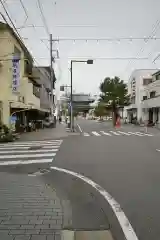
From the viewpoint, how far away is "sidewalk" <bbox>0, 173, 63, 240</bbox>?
4.27 m

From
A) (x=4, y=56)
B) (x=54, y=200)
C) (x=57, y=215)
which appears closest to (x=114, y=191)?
(x=54, y=200)

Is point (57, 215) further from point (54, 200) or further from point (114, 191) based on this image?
point (114, 191)

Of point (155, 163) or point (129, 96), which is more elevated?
point (129, 96)

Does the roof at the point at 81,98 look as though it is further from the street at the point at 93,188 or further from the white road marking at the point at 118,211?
the white road marking at the point at 118,211

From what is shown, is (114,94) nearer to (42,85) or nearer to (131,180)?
(42,85)

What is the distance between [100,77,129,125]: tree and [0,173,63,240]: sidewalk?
62.2 m

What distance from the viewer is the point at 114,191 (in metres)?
6.84

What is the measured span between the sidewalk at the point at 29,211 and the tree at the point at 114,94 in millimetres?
62155

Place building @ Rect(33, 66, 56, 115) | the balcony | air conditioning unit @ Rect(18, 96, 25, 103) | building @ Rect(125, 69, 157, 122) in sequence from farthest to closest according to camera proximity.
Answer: building @ Rect(125, 69, 157, 122) → the balcony → building @ Rect(33, 66, 56, 115) → air conditioning unit @ Rect(18, 96, 25, 103)

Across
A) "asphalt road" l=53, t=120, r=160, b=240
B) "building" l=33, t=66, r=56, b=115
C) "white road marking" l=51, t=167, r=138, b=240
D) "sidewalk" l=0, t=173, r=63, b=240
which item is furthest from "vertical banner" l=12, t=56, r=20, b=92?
"sidewalk" l=0, t=173, r=63, b=240

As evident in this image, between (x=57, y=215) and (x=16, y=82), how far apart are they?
66.3 ft

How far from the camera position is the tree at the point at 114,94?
69550mm

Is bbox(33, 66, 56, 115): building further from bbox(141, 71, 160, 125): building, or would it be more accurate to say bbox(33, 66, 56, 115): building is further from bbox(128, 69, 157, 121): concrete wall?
bbox(128, 69, 157, 121): concrete wall

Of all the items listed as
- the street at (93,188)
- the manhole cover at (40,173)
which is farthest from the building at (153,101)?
the manhole cover at (40,173)
